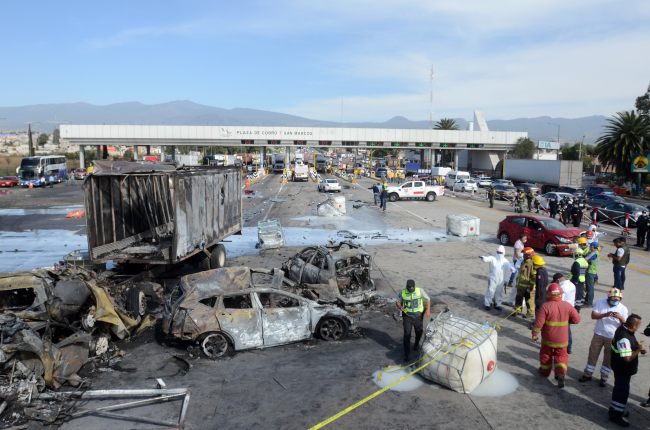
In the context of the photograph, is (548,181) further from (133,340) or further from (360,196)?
(133,340)

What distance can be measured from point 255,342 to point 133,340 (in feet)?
8.85

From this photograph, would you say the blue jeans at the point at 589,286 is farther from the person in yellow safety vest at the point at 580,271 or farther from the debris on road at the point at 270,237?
the debris on road at the point at 270,237

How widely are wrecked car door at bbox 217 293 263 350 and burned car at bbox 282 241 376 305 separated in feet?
6.27

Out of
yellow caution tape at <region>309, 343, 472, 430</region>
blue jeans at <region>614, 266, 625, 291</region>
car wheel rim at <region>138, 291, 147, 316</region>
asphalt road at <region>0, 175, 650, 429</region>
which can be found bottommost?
asphalt road at <region>0, 175, 650, 429</region>

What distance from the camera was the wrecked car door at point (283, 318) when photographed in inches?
335

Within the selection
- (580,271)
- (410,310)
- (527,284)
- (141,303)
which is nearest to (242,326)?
(141,303)

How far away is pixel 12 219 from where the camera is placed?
25531 mm

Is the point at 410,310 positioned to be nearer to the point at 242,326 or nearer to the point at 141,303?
the point at 242,326

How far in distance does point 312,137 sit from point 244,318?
202ft

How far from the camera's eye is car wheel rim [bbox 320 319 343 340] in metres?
8.95

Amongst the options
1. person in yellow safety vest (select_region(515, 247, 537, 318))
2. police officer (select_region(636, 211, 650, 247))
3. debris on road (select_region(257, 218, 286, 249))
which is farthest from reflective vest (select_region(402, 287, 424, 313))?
police officer (select_region(636, 211, 650, 247))

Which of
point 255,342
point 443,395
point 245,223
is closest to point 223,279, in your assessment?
point 255,342

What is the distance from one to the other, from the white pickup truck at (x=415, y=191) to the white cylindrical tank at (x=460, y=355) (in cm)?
2942

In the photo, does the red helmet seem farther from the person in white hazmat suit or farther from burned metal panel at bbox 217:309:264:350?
burned metal panel at bbox 217:309:264:350
